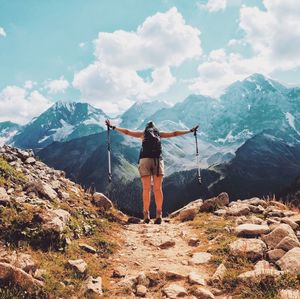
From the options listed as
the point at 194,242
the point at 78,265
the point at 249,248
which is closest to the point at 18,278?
the point at 78,265

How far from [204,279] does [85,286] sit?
229 cm

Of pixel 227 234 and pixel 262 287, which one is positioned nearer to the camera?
pixel 262 287

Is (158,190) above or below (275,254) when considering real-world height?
above

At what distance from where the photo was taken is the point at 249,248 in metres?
8.17

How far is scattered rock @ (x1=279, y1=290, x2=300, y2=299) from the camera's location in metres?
5.63

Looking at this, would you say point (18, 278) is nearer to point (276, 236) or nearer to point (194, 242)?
point (194, 242)

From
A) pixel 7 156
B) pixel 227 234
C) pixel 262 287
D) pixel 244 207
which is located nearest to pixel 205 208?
pixel 244 207

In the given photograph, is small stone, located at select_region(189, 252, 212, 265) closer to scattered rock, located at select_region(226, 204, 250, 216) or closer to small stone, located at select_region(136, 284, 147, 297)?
small stone, located at select_region(136, 284, 147, 297)

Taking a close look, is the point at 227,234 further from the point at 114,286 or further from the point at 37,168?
the point at 37,168

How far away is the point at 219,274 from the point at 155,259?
2195mm

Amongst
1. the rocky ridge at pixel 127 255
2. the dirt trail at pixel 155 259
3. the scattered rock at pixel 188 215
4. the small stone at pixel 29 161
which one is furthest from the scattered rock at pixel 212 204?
the small stone at pixel 29 161

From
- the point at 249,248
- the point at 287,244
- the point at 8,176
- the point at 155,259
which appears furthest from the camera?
the point at 8,176

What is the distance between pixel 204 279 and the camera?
7.27 m

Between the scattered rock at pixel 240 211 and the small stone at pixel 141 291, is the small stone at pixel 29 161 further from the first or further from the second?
the small stone at pixel 141 291
